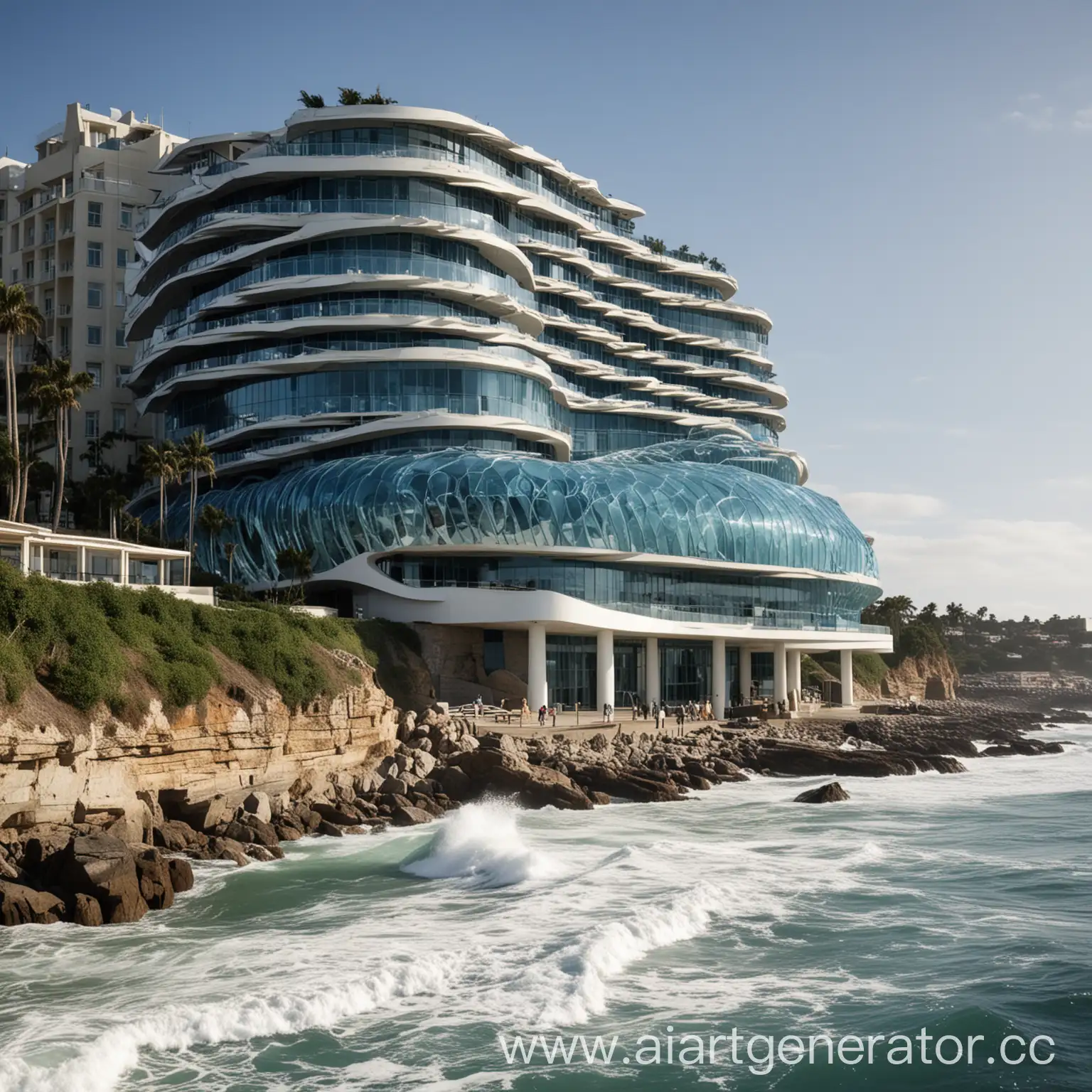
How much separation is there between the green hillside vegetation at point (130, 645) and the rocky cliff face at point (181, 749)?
24.6 inches

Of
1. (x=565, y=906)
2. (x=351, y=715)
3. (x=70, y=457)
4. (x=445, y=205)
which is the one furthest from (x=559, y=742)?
(x=70, y=457)

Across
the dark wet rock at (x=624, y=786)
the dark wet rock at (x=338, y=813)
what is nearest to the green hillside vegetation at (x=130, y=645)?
the dark wet rock at (x=338, y=813)

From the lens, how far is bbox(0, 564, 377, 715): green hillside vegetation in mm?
36000

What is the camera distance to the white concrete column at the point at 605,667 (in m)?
71.2

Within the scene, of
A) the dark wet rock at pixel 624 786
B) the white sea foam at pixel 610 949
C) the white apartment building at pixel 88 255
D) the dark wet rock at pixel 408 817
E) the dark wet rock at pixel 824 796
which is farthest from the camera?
the white apartment building at pixel 88 255

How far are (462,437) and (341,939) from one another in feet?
178

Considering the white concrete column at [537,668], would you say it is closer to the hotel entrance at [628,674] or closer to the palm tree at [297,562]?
the hotel entrance at [628,674]

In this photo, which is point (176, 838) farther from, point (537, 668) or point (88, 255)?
point (88, 255)

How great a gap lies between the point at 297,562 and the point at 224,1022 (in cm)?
4798

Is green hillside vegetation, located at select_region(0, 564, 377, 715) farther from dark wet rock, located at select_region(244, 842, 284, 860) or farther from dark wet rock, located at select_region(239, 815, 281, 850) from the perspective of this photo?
dark wet rock, located at select_region(244, 842, 284, 860)

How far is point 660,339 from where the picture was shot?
117 metres

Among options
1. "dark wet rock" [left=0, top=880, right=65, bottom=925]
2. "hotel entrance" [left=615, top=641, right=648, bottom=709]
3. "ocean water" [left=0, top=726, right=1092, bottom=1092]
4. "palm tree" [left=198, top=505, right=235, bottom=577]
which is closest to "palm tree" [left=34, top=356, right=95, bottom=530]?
"palm tree" [left=198, top=505, right=235, bottom=577]

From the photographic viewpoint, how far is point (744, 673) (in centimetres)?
8819

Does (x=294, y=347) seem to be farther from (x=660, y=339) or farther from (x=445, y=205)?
(x=660, y=339)
